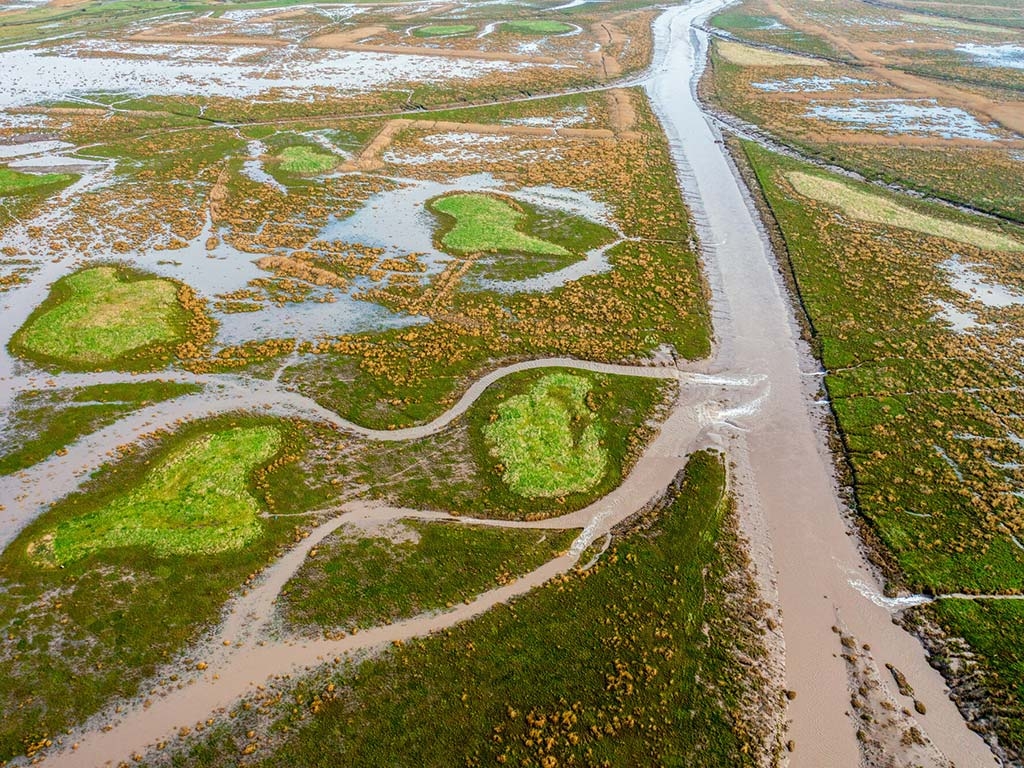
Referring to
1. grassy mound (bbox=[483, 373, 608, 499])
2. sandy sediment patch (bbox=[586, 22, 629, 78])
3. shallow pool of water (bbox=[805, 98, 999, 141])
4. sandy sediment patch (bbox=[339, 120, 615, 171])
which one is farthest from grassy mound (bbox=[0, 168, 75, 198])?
shallow pool of water (bbox=[805, 98, 999, 141])

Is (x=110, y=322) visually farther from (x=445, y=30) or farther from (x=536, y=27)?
(x=536, y=27)

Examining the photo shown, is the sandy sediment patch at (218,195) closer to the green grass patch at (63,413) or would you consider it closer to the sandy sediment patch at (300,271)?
the sandy sediment patch at (300,271)

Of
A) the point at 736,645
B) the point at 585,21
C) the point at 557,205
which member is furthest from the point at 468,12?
the point at 736,645

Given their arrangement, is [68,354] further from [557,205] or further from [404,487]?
[557,205]

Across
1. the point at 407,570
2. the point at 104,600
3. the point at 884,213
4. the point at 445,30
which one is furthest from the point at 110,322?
the point at 445,30

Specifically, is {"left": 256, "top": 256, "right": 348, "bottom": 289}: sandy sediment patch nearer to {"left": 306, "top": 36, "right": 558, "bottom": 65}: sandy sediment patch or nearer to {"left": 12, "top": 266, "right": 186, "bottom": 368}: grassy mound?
{"left": 12, "top": 266, "right": 186, "bottom": 368}: grassy mound

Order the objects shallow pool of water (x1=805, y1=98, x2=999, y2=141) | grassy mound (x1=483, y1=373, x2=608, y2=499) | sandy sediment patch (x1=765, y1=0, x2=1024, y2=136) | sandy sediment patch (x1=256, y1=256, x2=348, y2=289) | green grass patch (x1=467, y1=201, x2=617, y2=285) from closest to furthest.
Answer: grassy mound (x1=483, y1=373, x2=608, y2=499)
sandy sediment patch (x1=256, y1=256, x2=348, y2=289)
green grass patch (x1=467, y1=201, x2=617, y2=285)
shallow pool of water (x1=805, y1=98, x2=999, y2=141)
sandy sediment patch (x1=765, y1=0, x2=1024, y2=136)
